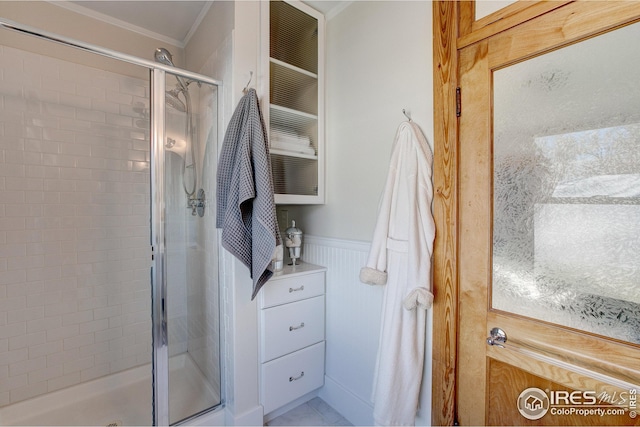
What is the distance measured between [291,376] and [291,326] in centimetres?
31

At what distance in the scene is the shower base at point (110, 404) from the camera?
153 cm

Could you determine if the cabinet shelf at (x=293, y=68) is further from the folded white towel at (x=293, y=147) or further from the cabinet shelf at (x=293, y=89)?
the folded white towel at (x=293, y=147)

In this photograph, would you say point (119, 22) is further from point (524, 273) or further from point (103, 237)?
point (524, 273)

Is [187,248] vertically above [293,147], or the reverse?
[293,147]

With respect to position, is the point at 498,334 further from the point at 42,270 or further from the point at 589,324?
the point at 42,270

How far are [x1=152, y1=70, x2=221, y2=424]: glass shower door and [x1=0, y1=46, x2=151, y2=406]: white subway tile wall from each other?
23 cm

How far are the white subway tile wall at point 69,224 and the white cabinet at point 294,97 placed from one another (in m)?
0.73

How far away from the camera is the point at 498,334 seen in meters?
1.07

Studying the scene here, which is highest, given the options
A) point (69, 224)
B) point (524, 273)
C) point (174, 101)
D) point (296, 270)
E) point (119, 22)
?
point (119, 22)

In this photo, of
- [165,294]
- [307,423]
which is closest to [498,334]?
[307,423]

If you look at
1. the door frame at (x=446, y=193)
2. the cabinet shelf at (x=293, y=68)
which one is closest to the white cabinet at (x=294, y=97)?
the cabinet shelf at (x=293, y=68)

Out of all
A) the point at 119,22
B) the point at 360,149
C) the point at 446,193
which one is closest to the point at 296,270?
the point at 360,149

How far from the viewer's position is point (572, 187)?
0.92 m

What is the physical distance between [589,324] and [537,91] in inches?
32.5
